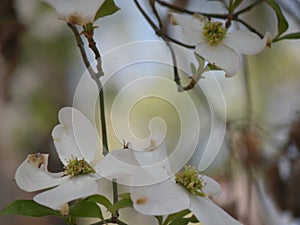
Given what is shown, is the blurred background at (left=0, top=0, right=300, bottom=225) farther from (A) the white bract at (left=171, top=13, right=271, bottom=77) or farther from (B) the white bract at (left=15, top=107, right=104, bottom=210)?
(B) the white bract at (left=15, top=107, right=104, bottom=210)

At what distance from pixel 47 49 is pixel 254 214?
102 centimetres

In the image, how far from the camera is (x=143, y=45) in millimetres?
1013

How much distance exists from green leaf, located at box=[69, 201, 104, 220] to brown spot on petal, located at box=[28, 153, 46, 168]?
69 millimetres

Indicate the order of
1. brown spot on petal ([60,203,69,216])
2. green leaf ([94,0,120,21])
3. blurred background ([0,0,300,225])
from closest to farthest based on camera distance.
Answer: brown spot on petal ([60,203,69,216]) → green leaf ([94,0,120,21]) → blurred background ([0,0,300,225])

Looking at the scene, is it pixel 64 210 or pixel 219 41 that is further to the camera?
pixel 219 41

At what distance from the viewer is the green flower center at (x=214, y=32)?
729 mm

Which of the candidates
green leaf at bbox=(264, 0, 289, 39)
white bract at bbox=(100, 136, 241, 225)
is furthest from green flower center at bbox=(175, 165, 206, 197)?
green leaf at bbox=(264, 0, 289, 39)

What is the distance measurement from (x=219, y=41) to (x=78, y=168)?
23 centimetres

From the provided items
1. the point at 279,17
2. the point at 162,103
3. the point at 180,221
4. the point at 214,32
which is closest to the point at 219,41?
the point at 214,32

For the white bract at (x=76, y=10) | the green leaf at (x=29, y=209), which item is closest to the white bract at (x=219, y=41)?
the white bract at (x=76, y=10)

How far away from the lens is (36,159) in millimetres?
658

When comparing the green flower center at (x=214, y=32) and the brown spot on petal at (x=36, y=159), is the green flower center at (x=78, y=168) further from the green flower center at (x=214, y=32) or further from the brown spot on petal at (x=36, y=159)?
the green flower center at (x=214, y=32)

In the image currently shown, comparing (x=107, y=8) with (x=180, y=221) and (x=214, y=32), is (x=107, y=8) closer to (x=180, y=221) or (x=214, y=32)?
(x=214, y=32)

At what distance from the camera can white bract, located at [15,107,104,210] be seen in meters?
0.59
